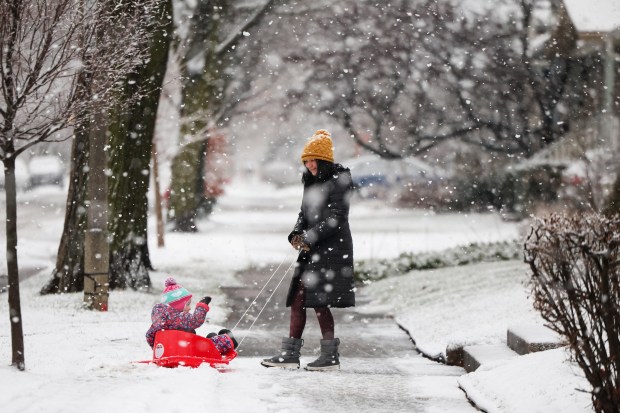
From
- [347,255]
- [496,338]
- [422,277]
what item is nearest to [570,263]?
[347,255]

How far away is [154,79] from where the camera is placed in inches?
549

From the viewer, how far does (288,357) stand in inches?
303

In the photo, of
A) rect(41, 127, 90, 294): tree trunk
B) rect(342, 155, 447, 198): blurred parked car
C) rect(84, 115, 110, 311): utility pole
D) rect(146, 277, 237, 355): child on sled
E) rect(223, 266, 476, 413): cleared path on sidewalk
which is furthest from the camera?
rect(342, 155, 447, 198): blurred parked car

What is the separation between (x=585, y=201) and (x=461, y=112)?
3.59 meters

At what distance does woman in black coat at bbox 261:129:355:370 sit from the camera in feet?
24.7

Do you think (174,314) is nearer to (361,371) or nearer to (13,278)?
(13,278)

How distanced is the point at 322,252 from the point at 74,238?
250 inches

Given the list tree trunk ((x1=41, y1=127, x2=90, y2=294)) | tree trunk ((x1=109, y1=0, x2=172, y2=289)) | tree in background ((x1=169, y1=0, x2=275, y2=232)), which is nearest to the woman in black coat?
tree trunk ((x1=109, y1=0, x2=172, y2=289))

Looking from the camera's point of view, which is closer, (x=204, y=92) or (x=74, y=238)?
(x=74, y=238)

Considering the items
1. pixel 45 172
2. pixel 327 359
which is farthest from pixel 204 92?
pixel 45 172

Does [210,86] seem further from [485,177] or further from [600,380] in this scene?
[600,380]

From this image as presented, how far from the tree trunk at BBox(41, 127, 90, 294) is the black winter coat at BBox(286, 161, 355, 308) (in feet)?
19.6

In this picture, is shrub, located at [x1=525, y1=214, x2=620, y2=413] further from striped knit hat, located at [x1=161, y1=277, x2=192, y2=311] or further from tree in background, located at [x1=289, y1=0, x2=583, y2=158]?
tree in background, located at [x1=289, y1=0, x2=583, y2=158]

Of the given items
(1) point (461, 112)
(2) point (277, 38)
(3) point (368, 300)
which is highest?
(2) point (277, 38)
